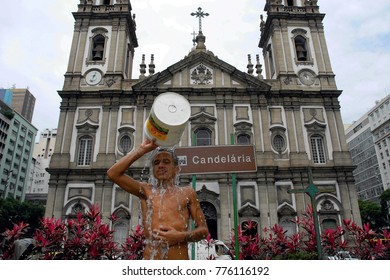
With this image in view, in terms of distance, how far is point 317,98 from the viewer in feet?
68.0

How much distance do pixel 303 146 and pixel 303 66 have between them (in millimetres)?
6188

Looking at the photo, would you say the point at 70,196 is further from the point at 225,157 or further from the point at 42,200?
the point at 42,200

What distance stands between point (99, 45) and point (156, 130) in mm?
21512

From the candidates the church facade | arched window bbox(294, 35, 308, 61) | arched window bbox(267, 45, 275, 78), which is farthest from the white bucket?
arched window bbox(267, 45, 275, 78)

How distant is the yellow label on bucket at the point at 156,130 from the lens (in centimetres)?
302

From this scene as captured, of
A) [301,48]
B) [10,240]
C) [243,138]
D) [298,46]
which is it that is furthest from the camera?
[298,46]

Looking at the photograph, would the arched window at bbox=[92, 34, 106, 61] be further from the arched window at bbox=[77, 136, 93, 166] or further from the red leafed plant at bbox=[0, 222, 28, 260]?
the red leafed plant at bbox=[0, 222, 28, 260]

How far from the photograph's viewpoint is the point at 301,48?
2275 centimetres

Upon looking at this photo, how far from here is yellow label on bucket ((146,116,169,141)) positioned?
302 centimetres

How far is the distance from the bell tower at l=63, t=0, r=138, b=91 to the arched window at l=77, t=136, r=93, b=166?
3.65 metres

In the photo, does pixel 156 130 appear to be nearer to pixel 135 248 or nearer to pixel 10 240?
pixel 135 248

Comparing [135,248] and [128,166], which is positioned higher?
[128,166]

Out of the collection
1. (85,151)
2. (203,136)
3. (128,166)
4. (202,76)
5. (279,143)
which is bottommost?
(128,166)

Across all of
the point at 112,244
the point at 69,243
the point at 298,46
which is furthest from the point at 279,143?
the point at 69,243
